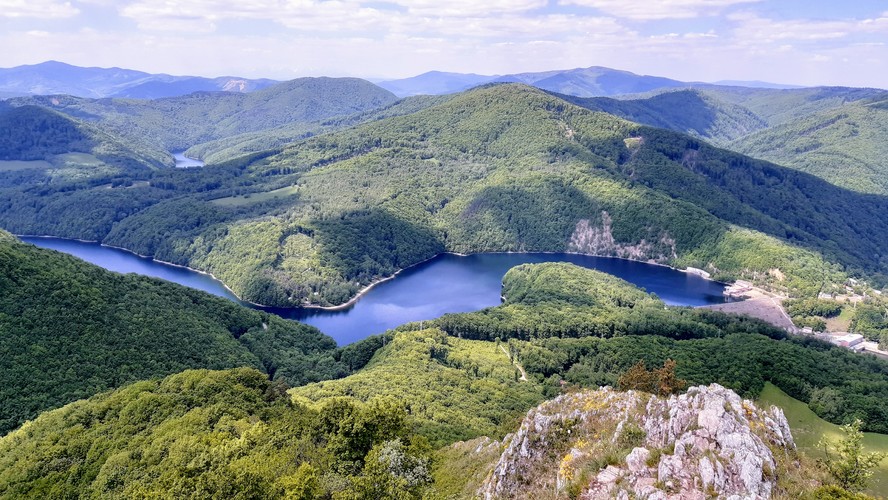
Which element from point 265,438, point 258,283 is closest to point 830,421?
point 265,438

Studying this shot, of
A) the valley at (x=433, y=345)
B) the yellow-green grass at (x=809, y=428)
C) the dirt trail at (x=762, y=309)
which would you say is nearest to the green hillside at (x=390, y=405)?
the valley at (x=433, y=345)

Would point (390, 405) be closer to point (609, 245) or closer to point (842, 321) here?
point (842, 321)

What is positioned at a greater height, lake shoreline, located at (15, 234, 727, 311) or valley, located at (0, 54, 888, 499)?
valley, located at (0, 54, 888, 499)

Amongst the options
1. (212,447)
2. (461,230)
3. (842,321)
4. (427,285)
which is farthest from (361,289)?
(842,321)

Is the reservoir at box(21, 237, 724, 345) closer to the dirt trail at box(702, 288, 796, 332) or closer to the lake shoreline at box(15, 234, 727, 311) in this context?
the lake shoreline at box(15, 234, 727, 311)

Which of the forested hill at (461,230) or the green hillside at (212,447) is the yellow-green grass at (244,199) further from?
the green hillside at (212,447)

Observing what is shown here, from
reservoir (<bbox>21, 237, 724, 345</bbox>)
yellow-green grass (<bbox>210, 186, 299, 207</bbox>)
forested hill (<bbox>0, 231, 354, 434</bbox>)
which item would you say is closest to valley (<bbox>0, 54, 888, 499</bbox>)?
forested hill (<bbox>0, 231, 354, 434</bbox>)

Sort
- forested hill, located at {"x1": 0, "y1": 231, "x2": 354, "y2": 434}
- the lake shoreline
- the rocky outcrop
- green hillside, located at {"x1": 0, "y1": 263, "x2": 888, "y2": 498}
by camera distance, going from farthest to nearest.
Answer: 1. the rocky outcrop
2. the lake shoreline
3. forested hill, located at {"x1": 0, "y1": 231, "x2": 354, "y2": 434}
4. green hillside, located at {"x1": 0, "y1": 263, "x2": 888, "y2": 498}
